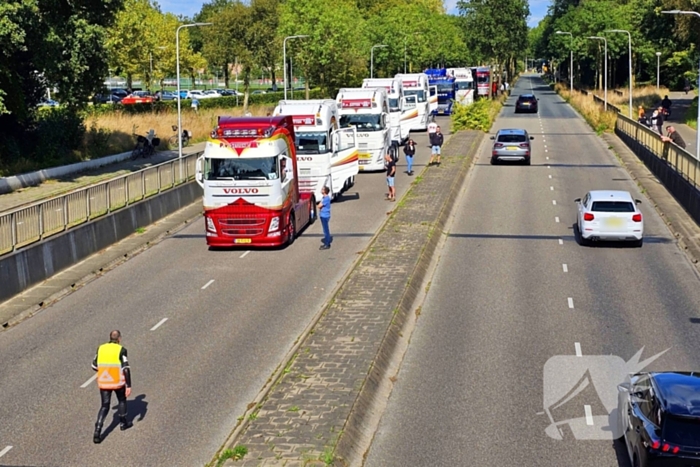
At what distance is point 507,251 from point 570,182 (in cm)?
1438

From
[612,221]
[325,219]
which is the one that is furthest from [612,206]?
[325,219]

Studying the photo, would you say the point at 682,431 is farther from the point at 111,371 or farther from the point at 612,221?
the point at 612,221

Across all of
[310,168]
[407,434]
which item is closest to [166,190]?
[310,168]

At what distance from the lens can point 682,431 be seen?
10.2 m

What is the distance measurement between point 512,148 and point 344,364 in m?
30.4

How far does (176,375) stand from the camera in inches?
614

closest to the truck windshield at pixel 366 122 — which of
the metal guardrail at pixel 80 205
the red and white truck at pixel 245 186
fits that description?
the metal guardrail at pixel 80 205

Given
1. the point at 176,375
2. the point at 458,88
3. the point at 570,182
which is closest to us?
the point at 176,375

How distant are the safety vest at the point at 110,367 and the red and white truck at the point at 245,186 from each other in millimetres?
12686

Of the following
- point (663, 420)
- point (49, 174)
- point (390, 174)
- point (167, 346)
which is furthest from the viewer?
point (49, 174)

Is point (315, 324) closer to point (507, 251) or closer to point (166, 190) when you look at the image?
point (507, 251)

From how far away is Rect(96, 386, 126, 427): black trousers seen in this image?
12.8 m

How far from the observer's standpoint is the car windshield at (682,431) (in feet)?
33.0

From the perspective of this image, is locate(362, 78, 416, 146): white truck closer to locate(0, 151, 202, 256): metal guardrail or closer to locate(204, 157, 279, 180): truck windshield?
locate(0, 151, 202, 256): metal guardrail
